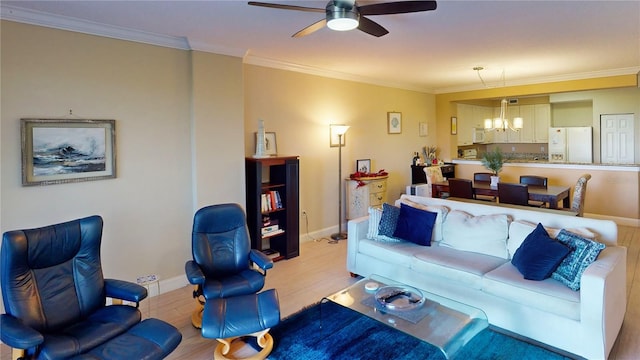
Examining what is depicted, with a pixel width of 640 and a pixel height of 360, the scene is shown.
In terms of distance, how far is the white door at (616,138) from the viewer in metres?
6.85

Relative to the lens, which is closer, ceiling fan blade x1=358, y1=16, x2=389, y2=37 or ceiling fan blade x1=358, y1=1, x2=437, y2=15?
ceiling fan blade x1=358, y1=1, x2=437, y2=15

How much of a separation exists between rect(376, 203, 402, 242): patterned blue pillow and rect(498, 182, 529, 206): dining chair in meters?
1.82

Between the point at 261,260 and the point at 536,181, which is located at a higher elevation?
the point at 536,181

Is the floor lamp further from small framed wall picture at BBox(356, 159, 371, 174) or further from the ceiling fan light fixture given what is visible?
the ceiling fan light fixture

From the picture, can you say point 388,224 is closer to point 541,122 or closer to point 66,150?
point 66,150

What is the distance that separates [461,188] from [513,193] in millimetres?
727

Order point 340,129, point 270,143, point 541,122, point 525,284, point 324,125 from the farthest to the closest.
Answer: point 541,122 → point 324,125 → point 340,129 → point 270,143 → point 525,284

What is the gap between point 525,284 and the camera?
107 inches

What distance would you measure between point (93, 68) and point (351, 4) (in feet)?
7.72

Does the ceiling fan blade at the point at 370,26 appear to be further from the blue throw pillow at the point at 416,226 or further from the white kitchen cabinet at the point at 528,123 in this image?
the white kitchen cabinet at the point at 528,123

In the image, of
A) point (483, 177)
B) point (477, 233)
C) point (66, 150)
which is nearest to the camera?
point (66, 150)

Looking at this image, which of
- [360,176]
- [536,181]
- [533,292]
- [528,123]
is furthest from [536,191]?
[528,123]

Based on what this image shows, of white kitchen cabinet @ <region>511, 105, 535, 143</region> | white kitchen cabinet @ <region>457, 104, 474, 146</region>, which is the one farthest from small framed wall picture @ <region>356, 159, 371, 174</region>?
white kitchen cabinet @ <region>511, 105, 535, 143</region>

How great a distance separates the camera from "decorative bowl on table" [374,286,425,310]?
2.63m
